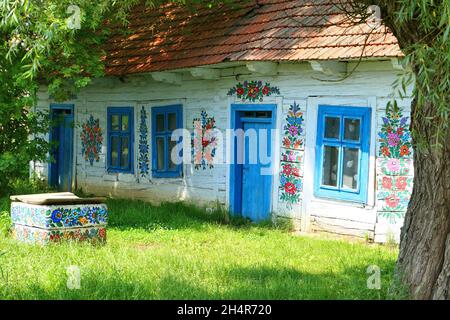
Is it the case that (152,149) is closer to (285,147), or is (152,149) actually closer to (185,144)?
(185,144)

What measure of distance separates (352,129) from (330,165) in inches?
28.3

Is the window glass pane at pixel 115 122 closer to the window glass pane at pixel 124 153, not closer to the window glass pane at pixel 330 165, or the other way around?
the window glass pane at pixel 124 153

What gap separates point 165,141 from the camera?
15.0 meters

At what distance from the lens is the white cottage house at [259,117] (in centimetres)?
1085

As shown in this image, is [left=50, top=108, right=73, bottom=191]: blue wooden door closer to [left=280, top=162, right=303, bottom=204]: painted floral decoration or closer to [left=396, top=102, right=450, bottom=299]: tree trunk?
[left=280, top=162, right=303, bottom=204]: painted floral decoration

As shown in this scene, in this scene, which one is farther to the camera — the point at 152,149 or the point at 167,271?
the point at 152,149

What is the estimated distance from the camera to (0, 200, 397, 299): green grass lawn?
7070mm

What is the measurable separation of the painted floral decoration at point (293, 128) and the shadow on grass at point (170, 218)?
135 cm

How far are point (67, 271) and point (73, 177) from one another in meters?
10.3

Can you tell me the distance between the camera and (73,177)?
1772 centimetres

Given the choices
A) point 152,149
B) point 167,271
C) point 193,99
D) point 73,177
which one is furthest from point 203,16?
point 167,271

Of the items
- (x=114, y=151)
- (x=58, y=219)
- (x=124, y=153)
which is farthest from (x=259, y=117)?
(x=114, y=151)

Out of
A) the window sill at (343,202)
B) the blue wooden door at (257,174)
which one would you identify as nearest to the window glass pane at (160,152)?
the blue wooden door at (257,174)

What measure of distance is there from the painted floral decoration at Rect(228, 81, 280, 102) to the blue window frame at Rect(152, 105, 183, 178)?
1.79 m
